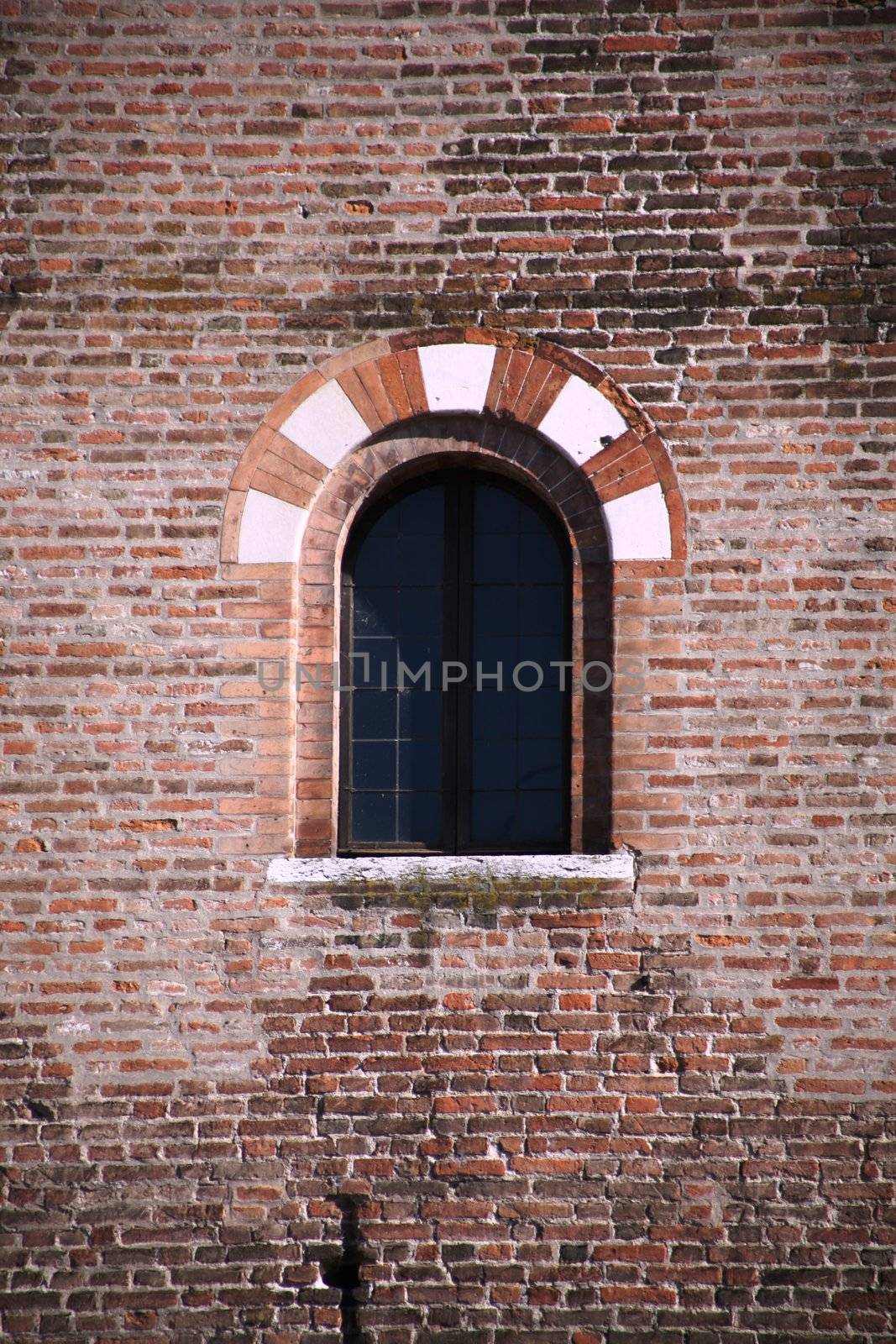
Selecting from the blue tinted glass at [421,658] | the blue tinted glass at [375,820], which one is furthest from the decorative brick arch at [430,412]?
the blue tinted glass at [375,820]

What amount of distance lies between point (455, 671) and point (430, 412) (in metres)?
1.09

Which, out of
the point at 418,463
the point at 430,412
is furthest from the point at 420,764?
the point at 430,412

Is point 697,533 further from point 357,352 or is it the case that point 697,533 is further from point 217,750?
point 217,750

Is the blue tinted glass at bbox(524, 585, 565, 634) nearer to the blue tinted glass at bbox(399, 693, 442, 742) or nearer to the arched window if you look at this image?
the arched window

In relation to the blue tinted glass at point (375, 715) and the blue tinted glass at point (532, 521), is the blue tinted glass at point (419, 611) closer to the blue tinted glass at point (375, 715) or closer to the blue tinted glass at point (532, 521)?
the blue tinted glass at point (375, 715)

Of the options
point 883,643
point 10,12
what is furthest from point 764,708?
point 10,12

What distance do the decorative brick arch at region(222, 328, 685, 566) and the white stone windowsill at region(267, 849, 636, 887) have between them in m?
1.25

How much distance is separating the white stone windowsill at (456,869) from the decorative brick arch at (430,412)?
1.25 meters

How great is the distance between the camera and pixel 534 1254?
175 inches

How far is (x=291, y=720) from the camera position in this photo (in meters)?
4.79

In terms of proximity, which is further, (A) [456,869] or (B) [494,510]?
(B) [494,510]

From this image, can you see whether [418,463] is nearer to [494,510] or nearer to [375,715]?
[494,510]

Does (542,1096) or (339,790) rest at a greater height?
(339,790)

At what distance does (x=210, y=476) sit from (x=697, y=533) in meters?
2.01
